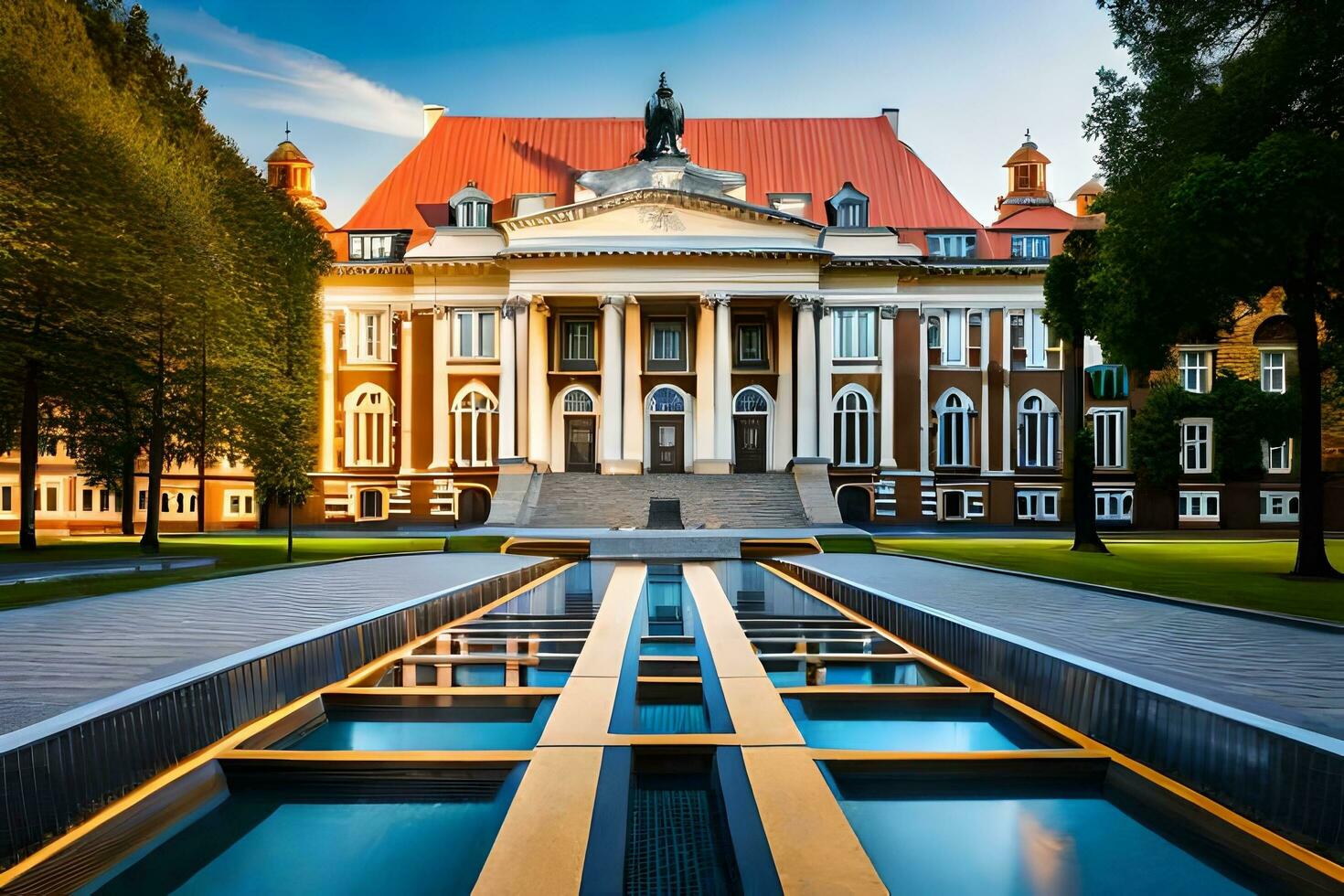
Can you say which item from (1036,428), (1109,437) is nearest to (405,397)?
(1036,428)

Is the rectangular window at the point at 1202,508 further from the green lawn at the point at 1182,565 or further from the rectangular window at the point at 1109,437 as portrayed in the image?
the green lawn at the point at 1182,565

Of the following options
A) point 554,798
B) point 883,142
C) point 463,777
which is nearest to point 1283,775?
point 554,798

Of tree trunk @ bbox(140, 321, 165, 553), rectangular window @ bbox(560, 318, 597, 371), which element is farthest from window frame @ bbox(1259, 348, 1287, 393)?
tree trunk @ bbox(140, 321, 165, 553)

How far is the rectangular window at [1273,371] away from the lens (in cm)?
4200

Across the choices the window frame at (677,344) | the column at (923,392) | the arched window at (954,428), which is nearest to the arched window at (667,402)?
the window frame at (677,344)

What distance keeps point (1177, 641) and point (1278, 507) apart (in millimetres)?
43258

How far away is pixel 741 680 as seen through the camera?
18.7 ft

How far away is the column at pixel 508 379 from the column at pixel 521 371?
5cm

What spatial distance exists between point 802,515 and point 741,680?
2688 cm

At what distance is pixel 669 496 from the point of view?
3309cm

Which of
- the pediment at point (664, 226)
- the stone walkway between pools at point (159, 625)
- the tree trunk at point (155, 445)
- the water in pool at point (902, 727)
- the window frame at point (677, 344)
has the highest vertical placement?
the pediment at point (664, 226)

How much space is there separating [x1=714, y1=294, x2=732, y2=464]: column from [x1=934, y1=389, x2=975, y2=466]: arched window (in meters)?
11.5

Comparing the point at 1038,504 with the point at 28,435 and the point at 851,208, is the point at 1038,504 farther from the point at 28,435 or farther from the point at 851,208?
the point at 28,435

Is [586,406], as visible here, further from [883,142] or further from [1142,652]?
[1142,652]
